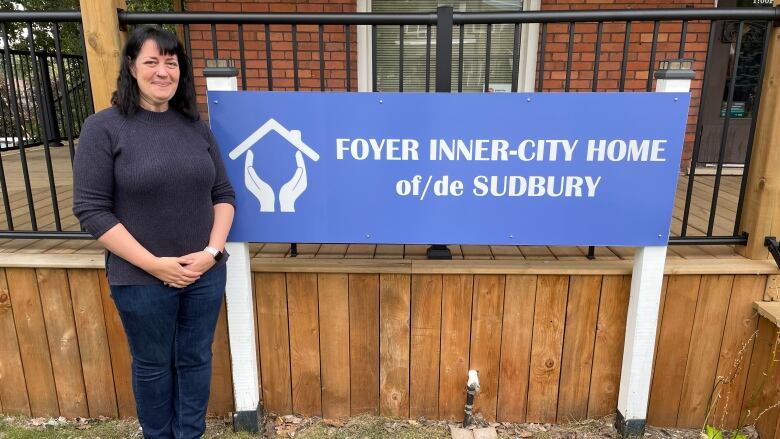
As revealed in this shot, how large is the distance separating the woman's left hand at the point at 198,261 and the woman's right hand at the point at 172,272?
0.5 inches

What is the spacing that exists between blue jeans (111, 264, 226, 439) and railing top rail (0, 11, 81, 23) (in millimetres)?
Answer: 1243

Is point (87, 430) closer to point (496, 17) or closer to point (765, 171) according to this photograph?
point (496, 17)

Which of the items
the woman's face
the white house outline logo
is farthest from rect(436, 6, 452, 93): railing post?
the woman's face

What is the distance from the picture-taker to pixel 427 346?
94.3 inches

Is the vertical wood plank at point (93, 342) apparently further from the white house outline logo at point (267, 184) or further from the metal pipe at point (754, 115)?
the metal pipe at point (754, 115)

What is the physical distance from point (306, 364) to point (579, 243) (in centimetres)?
137

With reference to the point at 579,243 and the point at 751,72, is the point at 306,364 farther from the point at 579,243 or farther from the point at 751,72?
the point at 751,72

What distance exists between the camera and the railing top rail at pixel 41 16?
2.11 metres

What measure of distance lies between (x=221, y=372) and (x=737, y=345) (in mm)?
2440

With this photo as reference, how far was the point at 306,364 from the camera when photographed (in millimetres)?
2432

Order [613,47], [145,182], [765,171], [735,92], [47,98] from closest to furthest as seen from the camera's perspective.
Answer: [145,182], [765,171], [613,47], [735,92], [47,98]

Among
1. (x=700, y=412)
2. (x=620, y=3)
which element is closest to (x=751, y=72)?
(x=620, y=3)

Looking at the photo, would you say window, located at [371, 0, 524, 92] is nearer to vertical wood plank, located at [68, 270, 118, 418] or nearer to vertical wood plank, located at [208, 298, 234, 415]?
vertical wood plank, located at [208, 298, 234, 415]

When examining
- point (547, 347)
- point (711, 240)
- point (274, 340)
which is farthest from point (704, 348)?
point (274, 340)
